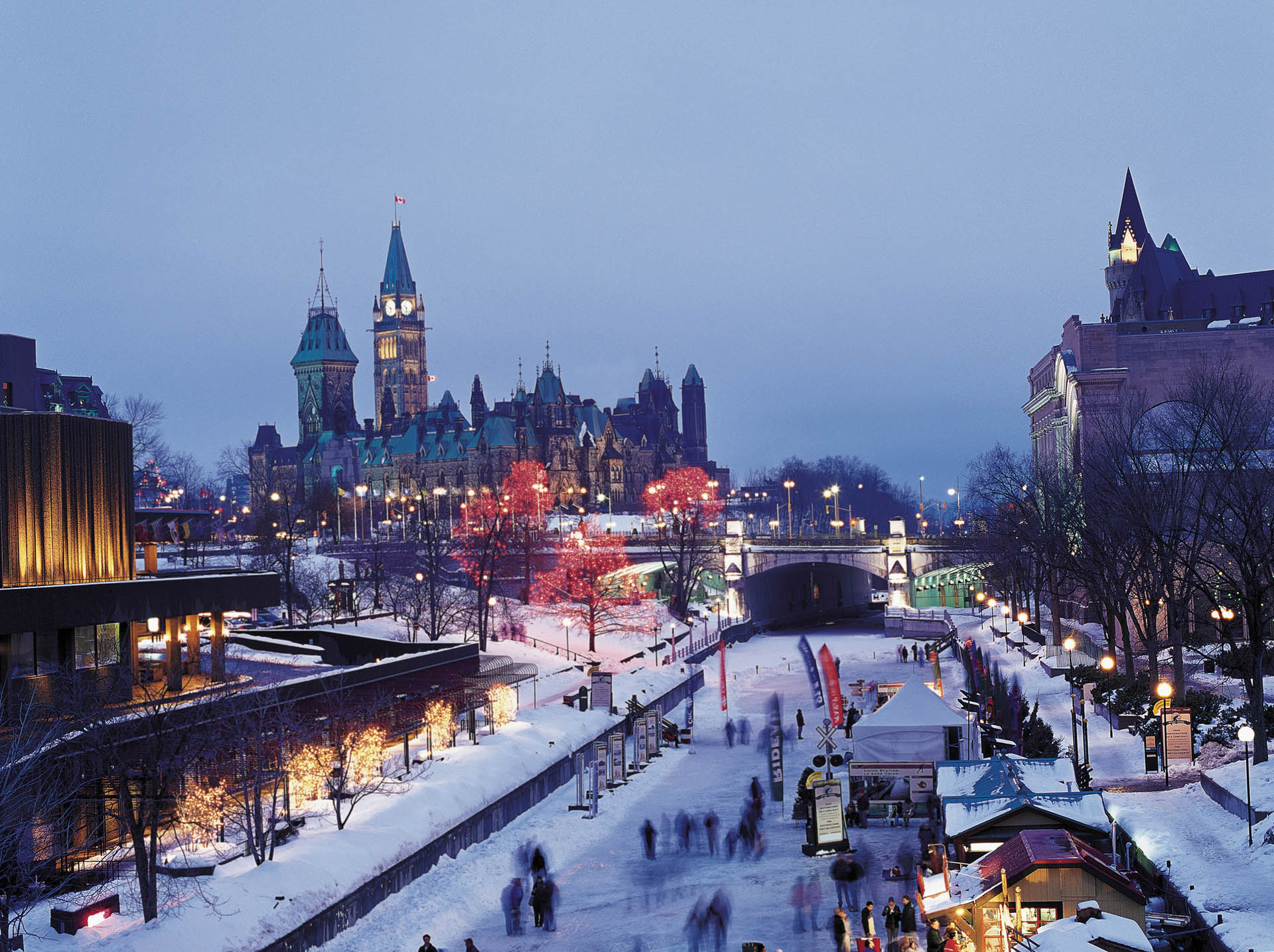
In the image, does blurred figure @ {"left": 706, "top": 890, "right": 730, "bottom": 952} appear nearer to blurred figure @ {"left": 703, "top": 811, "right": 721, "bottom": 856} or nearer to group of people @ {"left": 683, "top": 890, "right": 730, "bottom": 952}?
group of people @ {"left": 683, "top": 890, "right": 730, "bottom": 952}

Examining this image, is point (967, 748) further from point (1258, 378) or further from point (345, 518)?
point (345, 518)

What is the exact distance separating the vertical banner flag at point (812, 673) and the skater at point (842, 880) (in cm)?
2765

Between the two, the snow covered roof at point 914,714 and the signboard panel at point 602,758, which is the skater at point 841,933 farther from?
the signboard panel at point 602,758

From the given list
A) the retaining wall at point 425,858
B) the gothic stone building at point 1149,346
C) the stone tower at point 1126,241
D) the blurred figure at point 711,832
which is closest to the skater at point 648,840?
the blurred figure at point 711,832

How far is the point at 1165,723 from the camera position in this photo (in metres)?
29.2

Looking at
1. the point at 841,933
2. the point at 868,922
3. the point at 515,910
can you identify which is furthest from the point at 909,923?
the point at 515,910

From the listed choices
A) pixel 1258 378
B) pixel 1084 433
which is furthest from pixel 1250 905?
pixel 1258 378

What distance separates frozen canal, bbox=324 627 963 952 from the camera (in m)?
23.2

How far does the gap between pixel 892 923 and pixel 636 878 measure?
7.59 meters

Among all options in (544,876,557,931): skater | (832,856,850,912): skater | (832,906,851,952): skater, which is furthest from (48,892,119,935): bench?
(832,856,850,912): skater

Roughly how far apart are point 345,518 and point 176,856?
436 feet

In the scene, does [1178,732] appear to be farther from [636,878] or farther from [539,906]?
[539,906]

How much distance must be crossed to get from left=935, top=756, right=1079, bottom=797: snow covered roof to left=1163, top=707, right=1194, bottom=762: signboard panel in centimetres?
476

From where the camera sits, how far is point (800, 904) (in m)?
24.3
